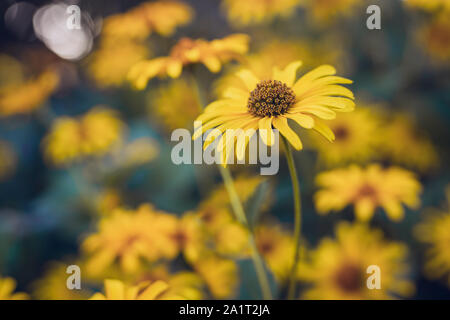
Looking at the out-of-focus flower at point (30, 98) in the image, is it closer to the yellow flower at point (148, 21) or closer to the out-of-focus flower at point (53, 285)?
the yellow flower at point (148, 21)

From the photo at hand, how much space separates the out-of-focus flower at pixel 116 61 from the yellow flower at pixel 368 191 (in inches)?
48.9

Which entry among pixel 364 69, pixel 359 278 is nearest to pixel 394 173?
pixel 359 278

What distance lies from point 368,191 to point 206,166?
71 cm

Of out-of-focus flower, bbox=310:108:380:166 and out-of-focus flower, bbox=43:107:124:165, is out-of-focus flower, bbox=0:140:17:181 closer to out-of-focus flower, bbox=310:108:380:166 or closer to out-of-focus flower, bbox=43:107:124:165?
out-of-focus flower, bbox=43:107:124:165

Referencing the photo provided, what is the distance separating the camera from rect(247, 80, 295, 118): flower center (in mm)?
768

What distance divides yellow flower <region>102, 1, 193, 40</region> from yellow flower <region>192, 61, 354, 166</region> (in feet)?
2.59

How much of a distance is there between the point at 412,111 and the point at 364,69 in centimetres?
31

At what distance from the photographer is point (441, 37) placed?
5.57 feet

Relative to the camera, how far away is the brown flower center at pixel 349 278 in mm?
1124

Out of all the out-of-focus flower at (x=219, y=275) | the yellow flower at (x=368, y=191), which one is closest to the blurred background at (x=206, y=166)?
the out-of-focus flower at (x=219, y=275)

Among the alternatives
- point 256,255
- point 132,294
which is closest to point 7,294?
point 132,294

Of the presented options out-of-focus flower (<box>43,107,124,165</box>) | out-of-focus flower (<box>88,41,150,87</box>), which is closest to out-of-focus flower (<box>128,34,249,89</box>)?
out-of-focus flower (<box>43,107,124,165</box>)

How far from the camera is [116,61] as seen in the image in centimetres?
206

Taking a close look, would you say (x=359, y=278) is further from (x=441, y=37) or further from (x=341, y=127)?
(x=441, y=37)
